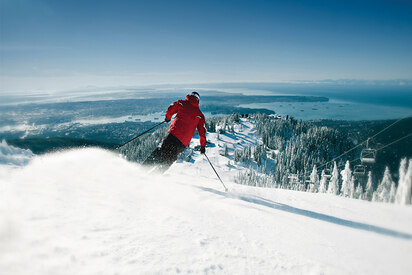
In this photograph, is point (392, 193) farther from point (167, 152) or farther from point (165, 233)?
point (167, 152)

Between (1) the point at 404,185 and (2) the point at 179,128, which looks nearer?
(1) the point at 404,185

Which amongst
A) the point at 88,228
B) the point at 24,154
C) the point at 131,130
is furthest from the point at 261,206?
the point at 131,130

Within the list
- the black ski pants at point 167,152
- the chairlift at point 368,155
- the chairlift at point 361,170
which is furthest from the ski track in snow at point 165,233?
the chairlift at point 361,170

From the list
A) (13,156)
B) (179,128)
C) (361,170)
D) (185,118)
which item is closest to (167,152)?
(179,128)

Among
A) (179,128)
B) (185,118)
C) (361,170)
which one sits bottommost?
(361,170)

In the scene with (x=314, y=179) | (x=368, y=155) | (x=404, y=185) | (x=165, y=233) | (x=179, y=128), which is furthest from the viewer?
(x=314, y=179)

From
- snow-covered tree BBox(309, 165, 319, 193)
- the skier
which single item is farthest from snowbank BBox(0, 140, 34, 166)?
snow-covered tree BBox(309, 165, 319, 193)

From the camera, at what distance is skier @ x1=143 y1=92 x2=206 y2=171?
7410mm

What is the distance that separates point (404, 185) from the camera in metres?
3.86

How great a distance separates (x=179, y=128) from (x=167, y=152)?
3.71 feet

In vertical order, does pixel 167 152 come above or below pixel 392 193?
above

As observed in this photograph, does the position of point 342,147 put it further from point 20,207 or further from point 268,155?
point 20,207

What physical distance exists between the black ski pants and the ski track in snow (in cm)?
205

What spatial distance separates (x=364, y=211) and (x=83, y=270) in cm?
722
